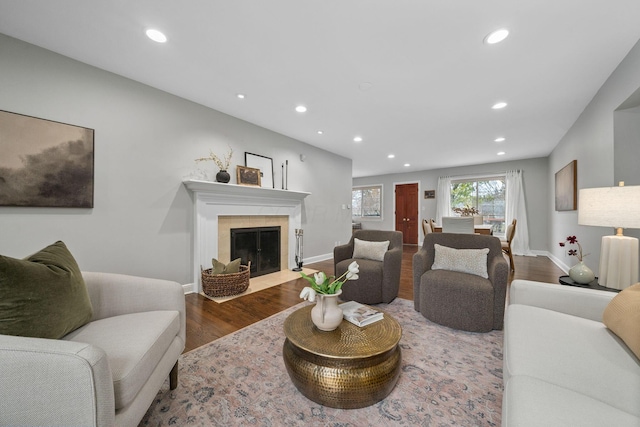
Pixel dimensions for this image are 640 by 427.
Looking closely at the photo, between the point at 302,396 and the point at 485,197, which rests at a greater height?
the point at 485,197

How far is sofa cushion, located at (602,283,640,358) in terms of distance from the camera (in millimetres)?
1035

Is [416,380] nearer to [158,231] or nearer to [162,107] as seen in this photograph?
[158,231]

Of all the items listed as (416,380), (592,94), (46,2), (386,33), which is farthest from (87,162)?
→ (592,94)

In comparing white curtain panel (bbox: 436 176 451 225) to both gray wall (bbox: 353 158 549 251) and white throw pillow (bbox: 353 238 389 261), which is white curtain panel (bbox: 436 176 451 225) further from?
white throw pillow (bbox: 353 238 389 261)

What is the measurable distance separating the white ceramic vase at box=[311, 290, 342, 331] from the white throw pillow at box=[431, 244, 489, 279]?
1.63 metres

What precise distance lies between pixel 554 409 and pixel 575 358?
0.43 m

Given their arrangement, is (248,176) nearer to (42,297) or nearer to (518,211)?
(42,297)

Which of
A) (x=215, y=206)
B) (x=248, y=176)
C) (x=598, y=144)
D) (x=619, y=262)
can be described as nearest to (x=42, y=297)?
(x=215, y=206)

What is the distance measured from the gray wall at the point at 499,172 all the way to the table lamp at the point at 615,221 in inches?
204

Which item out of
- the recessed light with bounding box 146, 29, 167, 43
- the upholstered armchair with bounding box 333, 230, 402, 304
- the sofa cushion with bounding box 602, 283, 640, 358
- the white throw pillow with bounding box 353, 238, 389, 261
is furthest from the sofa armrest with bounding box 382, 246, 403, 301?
the recessed light with bounding box 146, 29, 167, 43

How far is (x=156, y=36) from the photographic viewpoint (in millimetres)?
2041

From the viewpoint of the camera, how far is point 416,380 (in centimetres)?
156

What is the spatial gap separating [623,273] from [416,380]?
174 centimetres

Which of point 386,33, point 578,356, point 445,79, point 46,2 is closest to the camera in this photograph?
point 578,356
